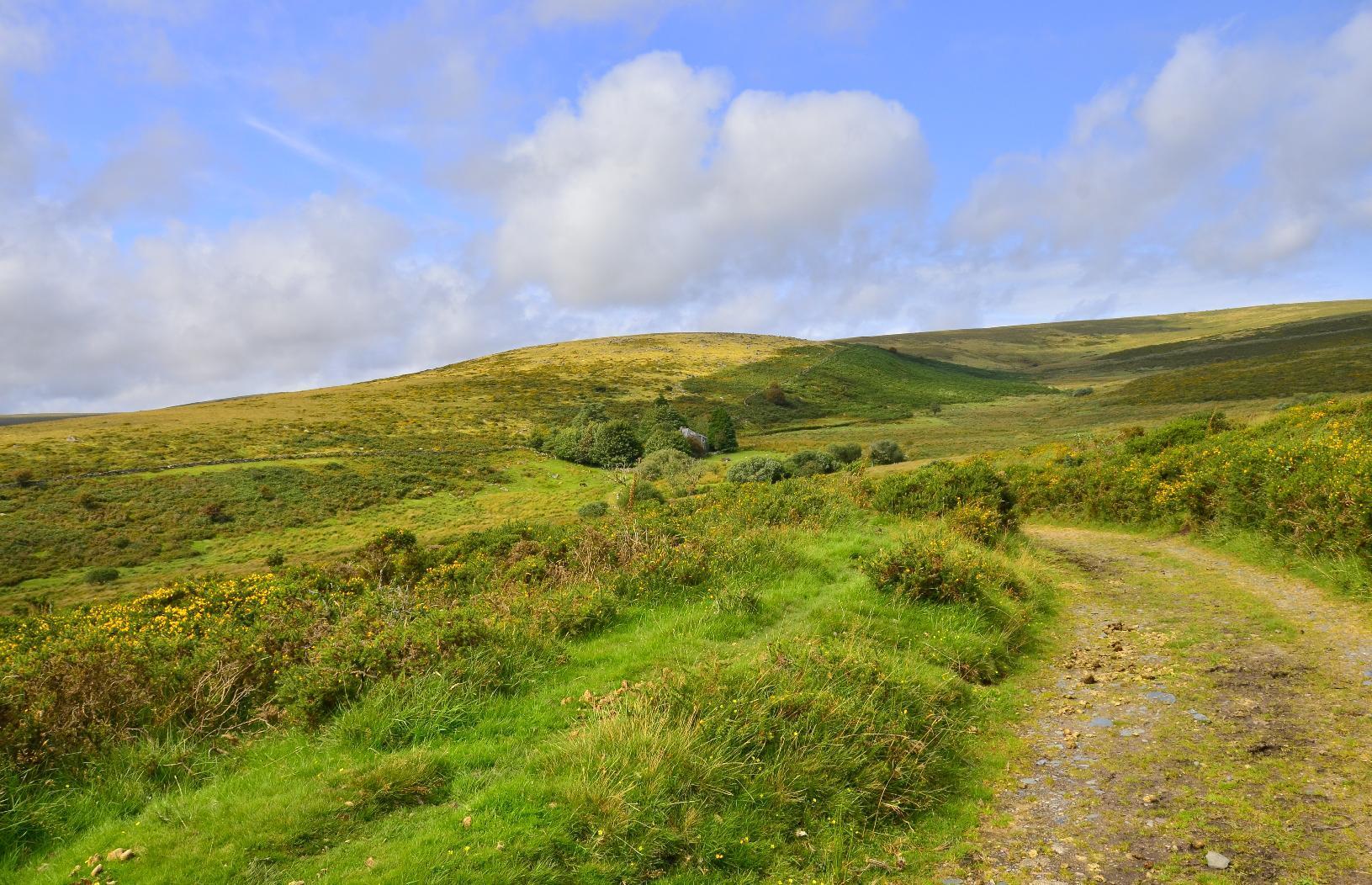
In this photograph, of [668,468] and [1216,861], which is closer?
[1216,861]

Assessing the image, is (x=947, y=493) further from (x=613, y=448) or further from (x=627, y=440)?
(x=627, y=440)

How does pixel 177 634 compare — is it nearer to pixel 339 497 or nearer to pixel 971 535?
pixel 971 535

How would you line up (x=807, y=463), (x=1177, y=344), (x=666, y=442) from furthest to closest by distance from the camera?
(x=1177, y=344)
(x=666, y=442)
(x=807, y=463)

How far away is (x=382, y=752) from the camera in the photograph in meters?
5.57

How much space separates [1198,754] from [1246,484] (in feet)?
31.7

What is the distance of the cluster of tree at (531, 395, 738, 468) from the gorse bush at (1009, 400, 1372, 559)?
34758 millimetres

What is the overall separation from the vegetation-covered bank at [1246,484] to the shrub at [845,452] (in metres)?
21.6

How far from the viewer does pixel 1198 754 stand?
5.64 meters

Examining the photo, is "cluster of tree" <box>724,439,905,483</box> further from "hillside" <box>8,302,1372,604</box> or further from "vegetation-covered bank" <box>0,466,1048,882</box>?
"vegetation-covered bank" <box>0,466,1048,882</box>

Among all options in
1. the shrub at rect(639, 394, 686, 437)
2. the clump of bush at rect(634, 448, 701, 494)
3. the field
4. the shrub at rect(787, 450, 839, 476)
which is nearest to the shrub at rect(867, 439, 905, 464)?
the shrub at rect(787, 450, 839, 476)

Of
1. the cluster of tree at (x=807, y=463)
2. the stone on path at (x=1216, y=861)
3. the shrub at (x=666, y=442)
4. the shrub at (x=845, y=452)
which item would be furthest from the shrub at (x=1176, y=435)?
the shrub at (x=666, y=442)

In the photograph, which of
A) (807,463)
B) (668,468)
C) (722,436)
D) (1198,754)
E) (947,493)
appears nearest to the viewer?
(1198,754)

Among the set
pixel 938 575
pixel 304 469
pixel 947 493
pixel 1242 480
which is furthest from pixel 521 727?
pixel 304 469

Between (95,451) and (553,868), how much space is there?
63.2 m
